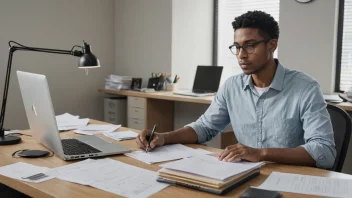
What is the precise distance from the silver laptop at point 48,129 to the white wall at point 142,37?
2.49 m

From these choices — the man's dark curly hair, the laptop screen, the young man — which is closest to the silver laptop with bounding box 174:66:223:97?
the laptop screen

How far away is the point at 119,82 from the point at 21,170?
278cm

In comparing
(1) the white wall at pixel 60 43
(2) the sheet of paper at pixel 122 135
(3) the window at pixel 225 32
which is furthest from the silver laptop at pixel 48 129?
(3) the window at pixel 225 32

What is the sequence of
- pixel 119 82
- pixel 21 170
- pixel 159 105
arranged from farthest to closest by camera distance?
pixel 119 82
pixel 159 105
pixel 21 170

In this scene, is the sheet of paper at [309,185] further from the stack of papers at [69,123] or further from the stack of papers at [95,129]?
the stack of papers at [69,123]

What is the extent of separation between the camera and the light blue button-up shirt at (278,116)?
154 centimetres

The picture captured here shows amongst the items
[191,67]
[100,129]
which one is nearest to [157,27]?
[191,67]

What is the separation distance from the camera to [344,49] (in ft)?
11.0

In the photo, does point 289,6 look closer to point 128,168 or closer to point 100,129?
point 100,129

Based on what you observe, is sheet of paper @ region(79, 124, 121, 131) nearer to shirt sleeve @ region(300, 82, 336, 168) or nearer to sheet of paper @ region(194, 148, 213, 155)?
sheet of paper @ region(194, 148, 213, 155)

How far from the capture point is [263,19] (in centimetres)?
174

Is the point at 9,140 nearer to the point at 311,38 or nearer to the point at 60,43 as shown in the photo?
the point at 60,43

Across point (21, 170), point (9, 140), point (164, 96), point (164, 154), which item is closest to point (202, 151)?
point (164, 154)

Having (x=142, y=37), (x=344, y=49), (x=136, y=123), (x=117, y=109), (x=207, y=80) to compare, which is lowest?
(x=136, y=123)
